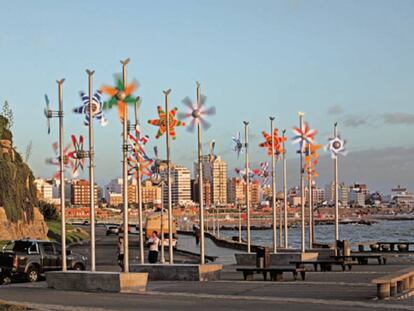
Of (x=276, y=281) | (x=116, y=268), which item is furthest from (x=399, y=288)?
(x=116, y=268)

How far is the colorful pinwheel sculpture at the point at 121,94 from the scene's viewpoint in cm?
2669

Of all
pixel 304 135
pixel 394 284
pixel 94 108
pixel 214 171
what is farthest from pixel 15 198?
pixel 394 284

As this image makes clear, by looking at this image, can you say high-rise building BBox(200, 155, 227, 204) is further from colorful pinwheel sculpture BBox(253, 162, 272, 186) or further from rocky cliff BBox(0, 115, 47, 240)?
rocky cliff BBox(0, 115, 47, 240)

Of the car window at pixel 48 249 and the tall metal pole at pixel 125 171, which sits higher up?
the tall metal pole at pixel 125 171

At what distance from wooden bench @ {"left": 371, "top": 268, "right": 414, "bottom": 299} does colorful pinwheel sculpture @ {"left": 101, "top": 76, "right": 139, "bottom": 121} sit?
29.7 ft

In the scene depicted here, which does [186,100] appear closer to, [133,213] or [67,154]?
[67,154]

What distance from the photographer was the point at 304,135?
3959cm

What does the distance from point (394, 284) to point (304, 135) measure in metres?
17.2

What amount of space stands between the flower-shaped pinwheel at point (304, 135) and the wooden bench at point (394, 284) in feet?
49.7

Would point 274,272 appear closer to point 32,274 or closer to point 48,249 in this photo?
point 32,274

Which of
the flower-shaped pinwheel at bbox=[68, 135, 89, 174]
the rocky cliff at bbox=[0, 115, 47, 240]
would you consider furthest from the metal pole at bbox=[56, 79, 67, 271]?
the rocky cliff at bbox=[0, 115, 47, 240]

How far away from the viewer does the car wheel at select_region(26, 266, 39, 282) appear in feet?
104

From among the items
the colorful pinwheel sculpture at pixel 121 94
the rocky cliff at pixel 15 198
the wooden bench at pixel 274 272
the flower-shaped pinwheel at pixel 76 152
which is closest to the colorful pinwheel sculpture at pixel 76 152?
the flower-shaped pinwheel at pixel 76 152

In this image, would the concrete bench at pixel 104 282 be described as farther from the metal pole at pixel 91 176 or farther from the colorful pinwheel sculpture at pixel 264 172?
the colorful pinwheel sculpture at pixel 264 172
